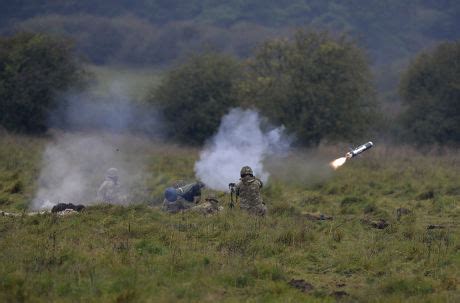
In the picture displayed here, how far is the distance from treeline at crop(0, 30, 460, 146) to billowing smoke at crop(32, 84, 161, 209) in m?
1.56

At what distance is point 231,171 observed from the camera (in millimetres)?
20344

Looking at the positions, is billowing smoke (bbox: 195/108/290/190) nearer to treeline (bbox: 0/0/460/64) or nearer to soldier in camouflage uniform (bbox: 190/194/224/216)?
soldier in camouflage uniform (bbox: 190/194/224/216)

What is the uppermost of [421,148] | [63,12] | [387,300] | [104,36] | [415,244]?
[63,12]

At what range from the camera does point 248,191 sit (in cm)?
1608

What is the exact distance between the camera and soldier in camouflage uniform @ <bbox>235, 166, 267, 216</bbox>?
1598cm

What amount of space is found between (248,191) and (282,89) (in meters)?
18.2

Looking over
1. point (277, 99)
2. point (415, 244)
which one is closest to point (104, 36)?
point (277, 99)

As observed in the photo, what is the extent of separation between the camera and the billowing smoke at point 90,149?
20484mm

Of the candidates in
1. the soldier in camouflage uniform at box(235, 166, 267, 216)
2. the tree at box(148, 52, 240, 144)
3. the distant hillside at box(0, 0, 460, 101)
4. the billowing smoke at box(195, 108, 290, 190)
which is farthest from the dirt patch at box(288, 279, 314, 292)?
the distant hillside at box(0, 0, 460, 101)

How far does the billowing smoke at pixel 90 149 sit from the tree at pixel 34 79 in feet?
3.17

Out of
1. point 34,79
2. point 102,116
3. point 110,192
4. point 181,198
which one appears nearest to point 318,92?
point 102,116

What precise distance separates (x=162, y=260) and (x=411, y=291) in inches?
137

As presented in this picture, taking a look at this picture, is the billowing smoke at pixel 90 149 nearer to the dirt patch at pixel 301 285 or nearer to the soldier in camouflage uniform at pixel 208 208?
the soldier in camouflage uniform at pixel 208 208

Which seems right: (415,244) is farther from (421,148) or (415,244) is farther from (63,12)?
(63,12)
